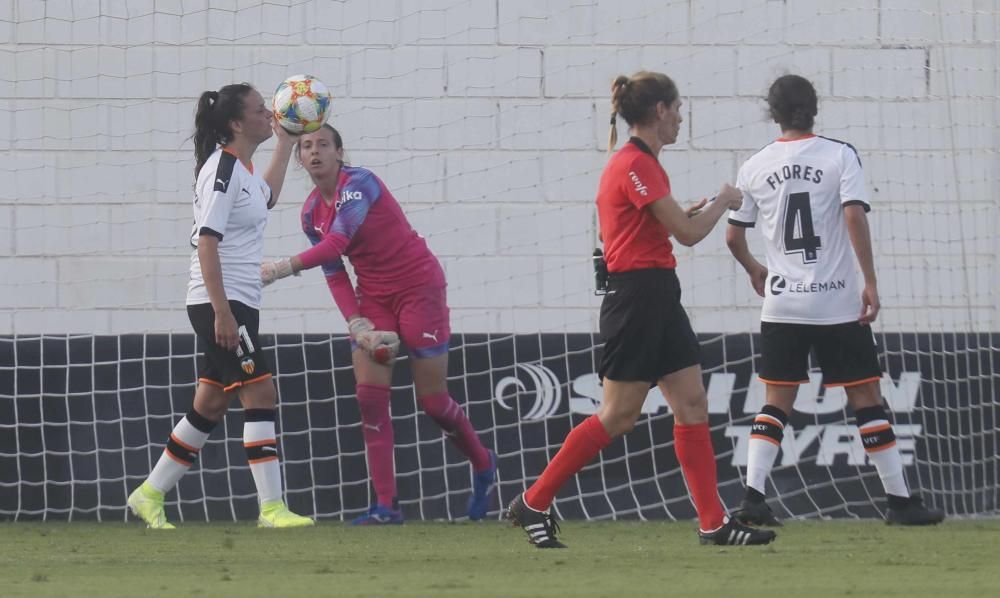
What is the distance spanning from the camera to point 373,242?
6.43m

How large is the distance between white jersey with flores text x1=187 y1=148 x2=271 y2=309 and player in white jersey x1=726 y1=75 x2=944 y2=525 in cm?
170

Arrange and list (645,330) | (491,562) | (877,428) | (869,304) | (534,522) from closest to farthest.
Result: (491,562) < (645,330) < (534,522) < (869,304) < (877,428)

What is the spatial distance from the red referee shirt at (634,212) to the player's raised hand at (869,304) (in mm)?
986

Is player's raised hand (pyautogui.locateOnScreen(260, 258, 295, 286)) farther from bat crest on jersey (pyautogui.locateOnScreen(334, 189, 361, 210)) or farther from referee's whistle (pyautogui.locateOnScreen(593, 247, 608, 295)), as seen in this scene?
referee's whistle (pyautogui.locateOnScreen(593, 247, 608, 295))

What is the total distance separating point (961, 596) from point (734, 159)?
3.94 m

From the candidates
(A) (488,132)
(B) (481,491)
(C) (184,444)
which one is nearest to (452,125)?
(A) (488,132)

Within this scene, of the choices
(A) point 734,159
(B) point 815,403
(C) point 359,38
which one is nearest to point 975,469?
(B) point 815,403

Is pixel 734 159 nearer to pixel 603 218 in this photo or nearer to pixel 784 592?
pixel 603 218

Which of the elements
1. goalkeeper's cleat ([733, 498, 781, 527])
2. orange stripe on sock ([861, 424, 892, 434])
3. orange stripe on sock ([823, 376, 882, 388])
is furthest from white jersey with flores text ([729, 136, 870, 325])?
goalkeeper's cleat ([733, 498, 781, 527])

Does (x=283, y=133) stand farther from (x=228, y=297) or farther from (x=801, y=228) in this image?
(x=801, y=228)

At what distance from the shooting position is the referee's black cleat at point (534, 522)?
4926 mm

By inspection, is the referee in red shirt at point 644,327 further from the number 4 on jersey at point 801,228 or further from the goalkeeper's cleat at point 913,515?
the goalkeeper's cleat at point 913,515

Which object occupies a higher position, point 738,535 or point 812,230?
point 812,230

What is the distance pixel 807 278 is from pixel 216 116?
7.13 feet
